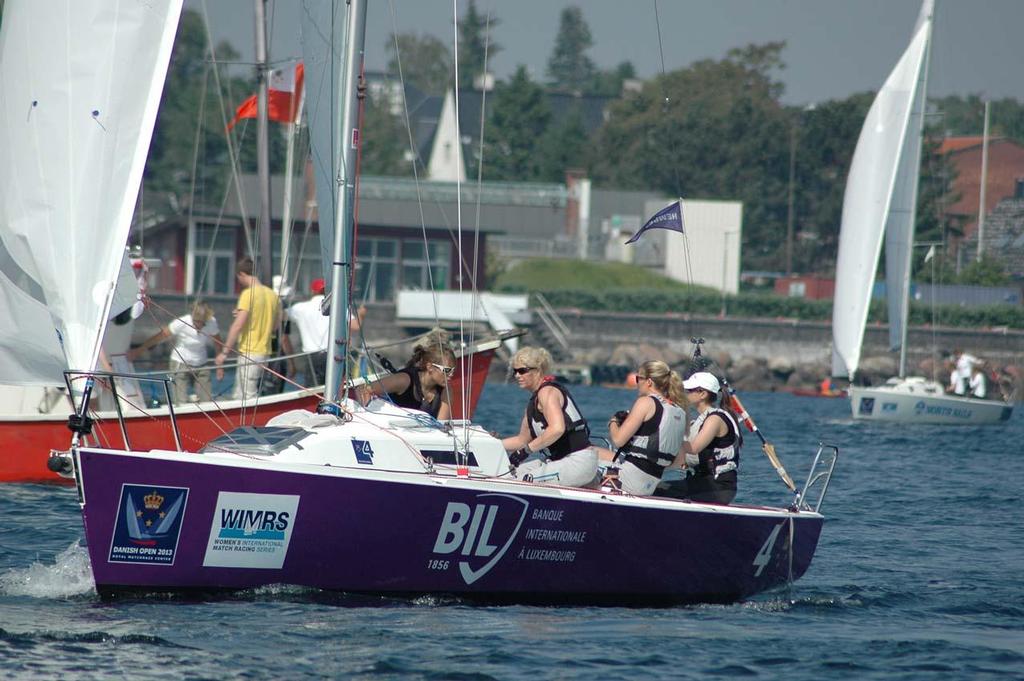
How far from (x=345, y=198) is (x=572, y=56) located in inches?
5150

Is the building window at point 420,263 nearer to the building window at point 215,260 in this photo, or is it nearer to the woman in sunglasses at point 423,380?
the building window at point 215,260

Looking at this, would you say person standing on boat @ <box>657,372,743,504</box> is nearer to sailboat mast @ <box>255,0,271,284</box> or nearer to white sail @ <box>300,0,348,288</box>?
white sail @ <box>300,0,348,288</box>

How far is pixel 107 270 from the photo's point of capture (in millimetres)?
7895

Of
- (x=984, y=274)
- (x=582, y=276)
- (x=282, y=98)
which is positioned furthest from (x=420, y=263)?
(x=282, y=98)

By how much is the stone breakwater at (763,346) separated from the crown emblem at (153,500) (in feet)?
124

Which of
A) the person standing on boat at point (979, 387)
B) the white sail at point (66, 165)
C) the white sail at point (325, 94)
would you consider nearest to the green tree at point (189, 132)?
the person standing on boat at point (979, 387)

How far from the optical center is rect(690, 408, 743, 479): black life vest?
9.46 m

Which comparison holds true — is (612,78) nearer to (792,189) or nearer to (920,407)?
(792,189)

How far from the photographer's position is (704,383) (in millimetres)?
9430

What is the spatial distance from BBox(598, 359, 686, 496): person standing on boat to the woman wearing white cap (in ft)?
0.63

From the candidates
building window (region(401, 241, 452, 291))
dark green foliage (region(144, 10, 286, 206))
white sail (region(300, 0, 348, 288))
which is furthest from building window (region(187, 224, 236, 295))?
white sail (region(300, 0, 348, 288))

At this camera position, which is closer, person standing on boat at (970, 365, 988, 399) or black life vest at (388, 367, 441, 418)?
black life vest at (388, 367, 441, 418)

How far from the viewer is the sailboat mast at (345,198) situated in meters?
9.08

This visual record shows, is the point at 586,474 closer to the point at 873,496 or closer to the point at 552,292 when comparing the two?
the point at 873,496
